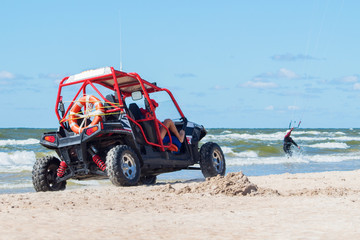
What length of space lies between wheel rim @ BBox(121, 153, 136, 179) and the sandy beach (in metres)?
0.42

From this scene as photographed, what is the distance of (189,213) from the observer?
217 inches

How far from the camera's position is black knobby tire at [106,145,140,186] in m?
7.88

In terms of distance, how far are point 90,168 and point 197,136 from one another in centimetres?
234

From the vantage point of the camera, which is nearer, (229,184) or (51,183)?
(229,184)

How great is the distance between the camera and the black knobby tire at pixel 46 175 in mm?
8383

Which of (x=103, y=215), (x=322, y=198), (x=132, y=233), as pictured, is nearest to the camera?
(x=132, y=233)

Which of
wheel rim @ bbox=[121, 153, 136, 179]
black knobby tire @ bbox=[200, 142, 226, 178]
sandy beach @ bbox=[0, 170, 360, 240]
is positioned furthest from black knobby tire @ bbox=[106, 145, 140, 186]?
black knobby tire @ bbox=[200, 142, 226, 178]

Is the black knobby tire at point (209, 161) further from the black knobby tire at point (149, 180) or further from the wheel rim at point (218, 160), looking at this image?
the black knobby tire at point (149, 180)

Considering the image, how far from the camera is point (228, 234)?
434cm

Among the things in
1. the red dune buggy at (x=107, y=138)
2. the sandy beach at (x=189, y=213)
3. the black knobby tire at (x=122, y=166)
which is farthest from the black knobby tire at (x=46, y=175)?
the sandy beach at (x=189, y=213)

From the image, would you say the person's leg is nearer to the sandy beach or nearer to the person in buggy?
the person in buggy

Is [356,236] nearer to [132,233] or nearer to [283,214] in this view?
[283,214]

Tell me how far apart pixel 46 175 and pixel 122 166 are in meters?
1.33

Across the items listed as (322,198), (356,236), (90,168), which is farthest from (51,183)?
(356,236)
